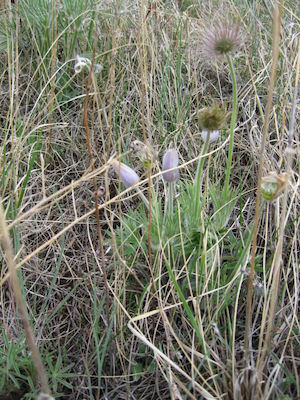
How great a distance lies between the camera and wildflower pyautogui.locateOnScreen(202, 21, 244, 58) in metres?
0.94

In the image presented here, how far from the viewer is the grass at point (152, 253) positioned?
86cm

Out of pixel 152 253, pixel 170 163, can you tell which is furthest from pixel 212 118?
pixel 152 253

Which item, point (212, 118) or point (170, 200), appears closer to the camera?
point (212, 118)

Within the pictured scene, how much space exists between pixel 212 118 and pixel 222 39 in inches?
7.3

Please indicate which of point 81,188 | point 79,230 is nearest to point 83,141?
point 81,188

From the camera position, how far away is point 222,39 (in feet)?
3.08

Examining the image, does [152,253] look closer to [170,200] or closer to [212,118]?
[170,200]

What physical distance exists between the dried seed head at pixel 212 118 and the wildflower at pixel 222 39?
0.16 m

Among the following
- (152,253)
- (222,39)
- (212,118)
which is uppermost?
(222,39)

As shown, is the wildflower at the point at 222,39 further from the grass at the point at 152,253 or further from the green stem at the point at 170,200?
the green stem at the point at 170,200

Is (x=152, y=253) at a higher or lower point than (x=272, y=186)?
lower

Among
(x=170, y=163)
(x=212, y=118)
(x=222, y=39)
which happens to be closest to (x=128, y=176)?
(x=170, y=163)

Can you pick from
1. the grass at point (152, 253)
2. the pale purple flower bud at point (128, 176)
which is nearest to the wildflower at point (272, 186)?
the grass at point (152, 253)

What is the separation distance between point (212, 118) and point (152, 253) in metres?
0.33
